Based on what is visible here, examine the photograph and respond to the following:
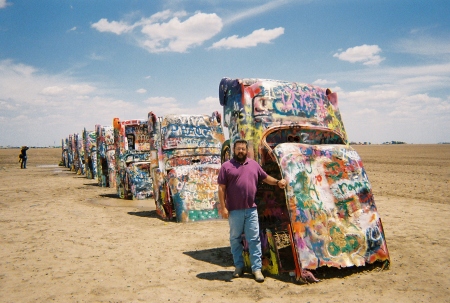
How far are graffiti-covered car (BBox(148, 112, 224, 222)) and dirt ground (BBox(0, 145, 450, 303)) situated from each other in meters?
0.48

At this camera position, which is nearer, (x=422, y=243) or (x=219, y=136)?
(x=422, y=243)

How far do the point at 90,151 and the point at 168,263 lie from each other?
1802 centimetres

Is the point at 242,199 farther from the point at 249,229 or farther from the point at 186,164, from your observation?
the point at 186,164

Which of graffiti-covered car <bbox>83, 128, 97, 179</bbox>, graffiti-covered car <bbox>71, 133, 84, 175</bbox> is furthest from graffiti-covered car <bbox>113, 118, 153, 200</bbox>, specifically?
graffiti-covered car <bbox>71, 133, 84, 175</bbox>

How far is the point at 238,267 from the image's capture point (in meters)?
5.00

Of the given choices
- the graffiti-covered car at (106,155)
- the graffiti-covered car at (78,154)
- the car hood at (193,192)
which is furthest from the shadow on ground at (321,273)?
the graffiti-covered car at (78,154)

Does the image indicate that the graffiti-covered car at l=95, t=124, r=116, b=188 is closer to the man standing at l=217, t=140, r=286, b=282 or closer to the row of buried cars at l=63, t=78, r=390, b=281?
the row of buried cars at l=63, t=78, r=390, b=281

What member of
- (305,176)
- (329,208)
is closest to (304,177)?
(305,176)

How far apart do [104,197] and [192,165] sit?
236 inches

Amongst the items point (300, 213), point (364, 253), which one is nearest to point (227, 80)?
point (300, 213)

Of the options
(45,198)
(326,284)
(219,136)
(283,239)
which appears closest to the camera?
(326,284)

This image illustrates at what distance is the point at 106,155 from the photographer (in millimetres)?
17281

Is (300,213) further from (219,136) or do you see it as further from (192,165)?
(219,136)

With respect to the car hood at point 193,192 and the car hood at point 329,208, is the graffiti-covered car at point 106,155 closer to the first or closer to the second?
the car hood at point 193,192
